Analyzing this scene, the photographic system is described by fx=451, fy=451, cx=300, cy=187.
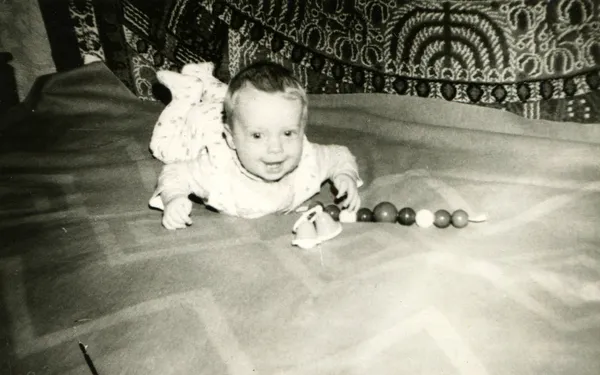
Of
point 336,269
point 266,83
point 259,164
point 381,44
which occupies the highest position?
point 381,44

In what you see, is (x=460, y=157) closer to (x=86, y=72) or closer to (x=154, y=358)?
(x=154, y=358)

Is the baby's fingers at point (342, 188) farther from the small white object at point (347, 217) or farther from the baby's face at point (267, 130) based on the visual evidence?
the baby's face at point (267, 130)

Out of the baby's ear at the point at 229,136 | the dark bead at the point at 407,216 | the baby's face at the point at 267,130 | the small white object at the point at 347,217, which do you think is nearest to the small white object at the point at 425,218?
the dark bead at the point at 407,216

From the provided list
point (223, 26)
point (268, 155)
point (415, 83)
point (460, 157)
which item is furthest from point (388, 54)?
point (268, 155)

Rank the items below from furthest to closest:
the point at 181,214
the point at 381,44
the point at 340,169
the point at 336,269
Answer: the point at 381,44, the point at 340,169, the point at 181,214, the point at 336,269

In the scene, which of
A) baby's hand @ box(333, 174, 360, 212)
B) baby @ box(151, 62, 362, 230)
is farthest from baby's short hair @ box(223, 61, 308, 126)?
baby's hand @ box(333, 174, 360, 212)

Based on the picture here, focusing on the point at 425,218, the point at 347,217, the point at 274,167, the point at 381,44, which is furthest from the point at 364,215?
the point at 381,44

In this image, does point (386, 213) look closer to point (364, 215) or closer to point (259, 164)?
point (364, 215)
